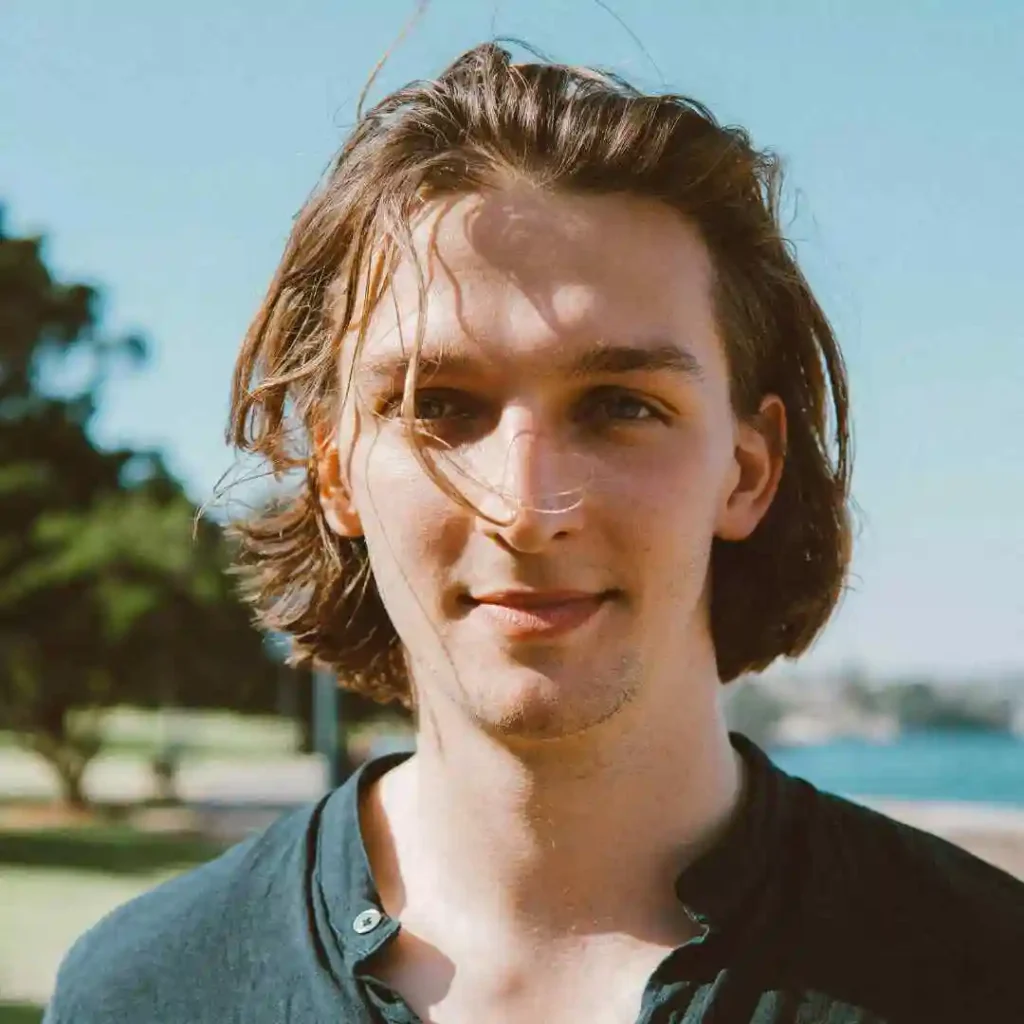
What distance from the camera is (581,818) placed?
1.39 m

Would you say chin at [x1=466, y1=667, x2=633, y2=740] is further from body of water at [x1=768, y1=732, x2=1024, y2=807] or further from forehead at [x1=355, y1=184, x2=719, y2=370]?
body of water at [x1=768, y1=732, x2=1024, y2=807]

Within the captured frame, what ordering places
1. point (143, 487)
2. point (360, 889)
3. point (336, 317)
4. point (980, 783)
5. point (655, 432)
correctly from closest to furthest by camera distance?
point (655, 432)
point (360, 889)
point (336, 317)
point (143, 487)
point (980, 783)

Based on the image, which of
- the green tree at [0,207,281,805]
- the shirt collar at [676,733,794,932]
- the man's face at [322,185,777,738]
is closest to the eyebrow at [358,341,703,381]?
the man's face at [322,185,777,738]

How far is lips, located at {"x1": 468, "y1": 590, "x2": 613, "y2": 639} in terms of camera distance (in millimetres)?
1268

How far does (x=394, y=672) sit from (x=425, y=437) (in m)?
0.66

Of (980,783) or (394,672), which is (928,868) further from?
(980,783)

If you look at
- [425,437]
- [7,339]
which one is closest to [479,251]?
[425,437]

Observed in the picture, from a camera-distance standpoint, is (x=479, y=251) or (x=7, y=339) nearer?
(x=479, y=251)

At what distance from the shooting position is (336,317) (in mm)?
1567

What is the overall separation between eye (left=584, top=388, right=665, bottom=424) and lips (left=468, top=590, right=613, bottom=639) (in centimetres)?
18

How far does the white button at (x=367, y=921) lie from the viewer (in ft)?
4.59

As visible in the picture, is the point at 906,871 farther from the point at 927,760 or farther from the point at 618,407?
the point at 927,760

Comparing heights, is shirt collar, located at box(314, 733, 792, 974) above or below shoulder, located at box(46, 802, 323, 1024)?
above

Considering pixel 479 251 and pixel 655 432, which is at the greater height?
pixel 479 251
